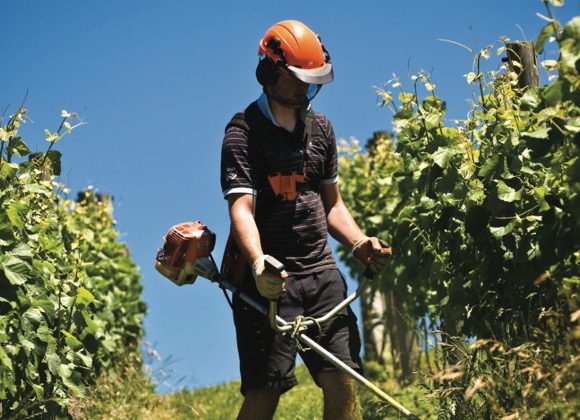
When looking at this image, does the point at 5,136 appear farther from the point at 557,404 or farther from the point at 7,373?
the point at 557,404

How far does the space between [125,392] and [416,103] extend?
336 cm

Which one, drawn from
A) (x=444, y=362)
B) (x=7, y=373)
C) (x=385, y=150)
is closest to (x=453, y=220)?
(x=444, y=362)

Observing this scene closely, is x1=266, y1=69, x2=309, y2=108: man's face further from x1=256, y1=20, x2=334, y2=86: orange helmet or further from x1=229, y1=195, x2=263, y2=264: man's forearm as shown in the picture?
x1=229, y1=195, x2=263, y2=264: man's forearm

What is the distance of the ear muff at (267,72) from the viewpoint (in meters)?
4.45

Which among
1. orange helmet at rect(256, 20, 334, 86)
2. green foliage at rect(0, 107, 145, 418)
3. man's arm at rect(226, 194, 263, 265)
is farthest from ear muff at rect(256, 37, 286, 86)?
green foliage at rect(0, 107, 145, 418)

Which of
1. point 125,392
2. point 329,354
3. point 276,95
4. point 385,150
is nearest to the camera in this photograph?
point 329,354

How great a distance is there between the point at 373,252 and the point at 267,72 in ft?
3.02

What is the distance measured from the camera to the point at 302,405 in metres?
7.63

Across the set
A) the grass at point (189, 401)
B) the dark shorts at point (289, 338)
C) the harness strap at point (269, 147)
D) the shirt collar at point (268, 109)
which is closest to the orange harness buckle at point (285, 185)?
the harness strap at point (269, 147)

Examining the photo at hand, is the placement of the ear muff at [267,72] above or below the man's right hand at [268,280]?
above

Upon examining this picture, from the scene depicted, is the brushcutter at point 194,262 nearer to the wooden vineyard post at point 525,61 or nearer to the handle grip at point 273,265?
the handle grip at point 273,265

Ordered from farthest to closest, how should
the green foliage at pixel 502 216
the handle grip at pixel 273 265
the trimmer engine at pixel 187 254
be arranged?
1. the trimmer engine at pixel 187 254
2. the handle grip at pixel 273 265
3. the green foliage at pixel 502 216

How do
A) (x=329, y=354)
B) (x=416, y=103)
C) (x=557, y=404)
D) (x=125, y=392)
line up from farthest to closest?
(x=125, y=392) < (x=416, y=103) < (x=329, y=354) < (x=557, y=404)

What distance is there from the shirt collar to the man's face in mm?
62
